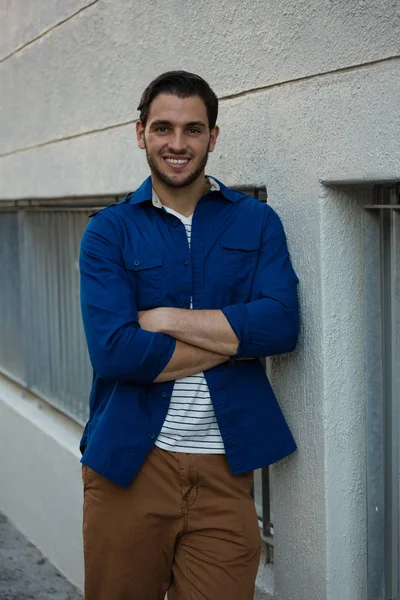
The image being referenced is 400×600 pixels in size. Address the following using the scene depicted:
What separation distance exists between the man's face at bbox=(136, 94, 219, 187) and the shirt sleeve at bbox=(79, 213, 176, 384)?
0.27 meters

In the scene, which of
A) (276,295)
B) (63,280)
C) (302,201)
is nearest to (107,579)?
(276,295)

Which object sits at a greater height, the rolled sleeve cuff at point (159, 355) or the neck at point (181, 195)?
the neck at point (181, 195)

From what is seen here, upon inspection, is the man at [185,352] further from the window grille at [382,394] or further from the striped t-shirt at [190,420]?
the window grille at [382,394]

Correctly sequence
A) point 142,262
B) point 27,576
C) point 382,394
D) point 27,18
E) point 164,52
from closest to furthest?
point 142,262, point 382,394, point 164,52, point 27,576, point 27,18

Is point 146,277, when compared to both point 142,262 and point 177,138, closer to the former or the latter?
point 142,262

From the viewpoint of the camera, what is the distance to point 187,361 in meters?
3.15

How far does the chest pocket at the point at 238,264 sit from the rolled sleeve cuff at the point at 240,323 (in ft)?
0.43

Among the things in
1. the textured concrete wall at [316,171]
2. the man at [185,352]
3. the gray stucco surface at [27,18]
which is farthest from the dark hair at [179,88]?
the gray stucco surface at [27,18]

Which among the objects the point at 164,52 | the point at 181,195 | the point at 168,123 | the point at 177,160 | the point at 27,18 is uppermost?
the point at 27,18

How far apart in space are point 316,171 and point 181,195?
0.47 meters

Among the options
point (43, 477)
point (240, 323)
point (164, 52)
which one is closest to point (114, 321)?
point (240, 323)

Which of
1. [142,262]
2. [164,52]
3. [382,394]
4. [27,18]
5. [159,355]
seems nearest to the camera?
[159,355]

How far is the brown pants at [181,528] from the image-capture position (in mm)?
3232

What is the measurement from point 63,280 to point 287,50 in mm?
2896
